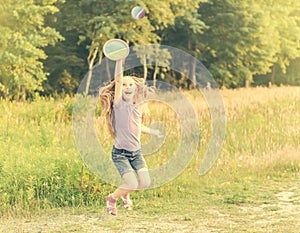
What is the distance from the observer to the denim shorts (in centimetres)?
539

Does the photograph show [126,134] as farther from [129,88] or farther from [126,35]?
[126,35]

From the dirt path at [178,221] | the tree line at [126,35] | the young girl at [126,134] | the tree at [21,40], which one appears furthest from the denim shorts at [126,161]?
the tree line at [126,35]

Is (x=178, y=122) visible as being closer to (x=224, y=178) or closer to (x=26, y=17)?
(x=224, y=178)

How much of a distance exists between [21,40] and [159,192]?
13.4m

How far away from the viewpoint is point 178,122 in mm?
15641

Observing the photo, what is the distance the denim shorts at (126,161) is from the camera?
5.39 m

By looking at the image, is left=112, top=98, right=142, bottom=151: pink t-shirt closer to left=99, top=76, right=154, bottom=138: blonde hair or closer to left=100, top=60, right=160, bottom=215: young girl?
left=100, top=60, right=160, bottom=215: young girl

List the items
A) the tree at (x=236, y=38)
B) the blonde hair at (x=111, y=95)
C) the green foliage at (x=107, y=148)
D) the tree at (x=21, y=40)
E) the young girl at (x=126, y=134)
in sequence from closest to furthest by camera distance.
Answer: the young girl at (x=126, y=134) < the blonde hair at (x=111, y=95) < the green foliage at (x=107, y=148) < the tree at (x=21, y=40) < the tree at (x=236, y=38)

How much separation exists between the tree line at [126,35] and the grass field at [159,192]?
899 cm

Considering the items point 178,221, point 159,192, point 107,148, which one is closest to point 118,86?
point 178,221

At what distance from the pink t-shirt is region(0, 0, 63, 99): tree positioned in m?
16.4

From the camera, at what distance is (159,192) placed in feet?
32.8

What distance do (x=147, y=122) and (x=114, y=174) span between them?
18.2ft

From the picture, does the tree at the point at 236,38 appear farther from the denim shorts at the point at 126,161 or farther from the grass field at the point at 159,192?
the denim shorts at the point at 126,161
